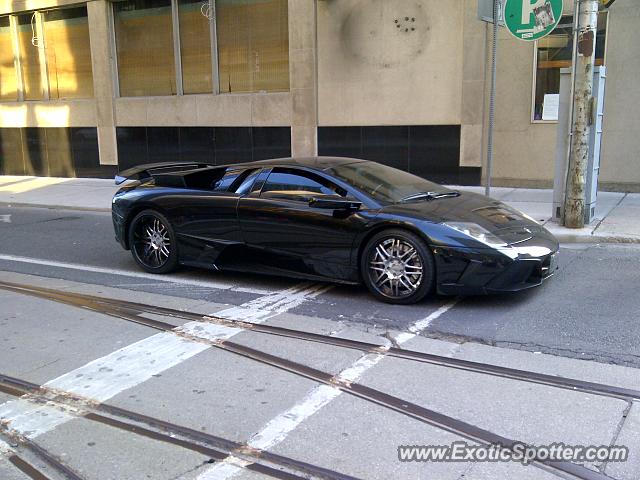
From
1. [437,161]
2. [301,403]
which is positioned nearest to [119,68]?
[437,161]

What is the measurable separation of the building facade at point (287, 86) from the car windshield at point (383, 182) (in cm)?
716

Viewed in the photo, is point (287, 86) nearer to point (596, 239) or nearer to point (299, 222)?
point (596, 239)

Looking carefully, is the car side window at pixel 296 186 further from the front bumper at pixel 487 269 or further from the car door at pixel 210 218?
the front bumper at pixel 487 269

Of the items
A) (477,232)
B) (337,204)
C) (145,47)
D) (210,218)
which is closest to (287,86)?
(145,47)

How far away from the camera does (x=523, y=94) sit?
12914mm

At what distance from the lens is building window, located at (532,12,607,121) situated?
12422 millimetres

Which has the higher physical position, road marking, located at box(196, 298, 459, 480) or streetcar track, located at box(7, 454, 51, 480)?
road marking, located at box(196, 298, 459, 480)

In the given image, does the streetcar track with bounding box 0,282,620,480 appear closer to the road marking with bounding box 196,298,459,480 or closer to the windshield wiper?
the road marking with bounding box 196,298,459,480

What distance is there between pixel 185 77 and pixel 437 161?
7.92m

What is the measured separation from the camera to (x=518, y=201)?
11648 millimetres

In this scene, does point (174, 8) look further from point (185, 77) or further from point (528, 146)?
point (528, 146)

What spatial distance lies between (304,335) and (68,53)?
1768 centimetres

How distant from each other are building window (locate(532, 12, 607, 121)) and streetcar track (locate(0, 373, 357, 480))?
11353mm

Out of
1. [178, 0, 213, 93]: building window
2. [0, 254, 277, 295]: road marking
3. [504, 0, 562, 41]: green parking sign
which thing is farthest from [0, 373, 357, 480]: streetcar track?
[178, 0, 213, 93]: building window
